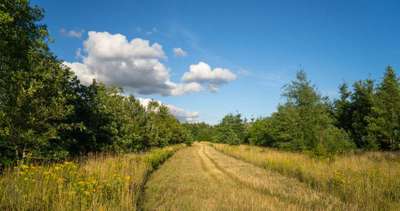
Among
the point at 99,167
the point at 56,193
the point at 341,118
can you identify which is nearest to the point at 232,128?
the point at 341,118

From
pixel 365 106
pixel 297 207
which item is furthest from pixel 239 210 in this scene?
pixel 365 106

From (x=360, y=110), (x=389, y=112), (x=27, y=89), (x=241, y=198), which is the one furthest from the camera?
(x=360, y=110)

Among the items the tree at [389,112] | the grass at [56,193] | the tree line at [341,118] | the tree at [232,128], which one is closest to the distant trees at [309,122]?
the tree line at [341,118]

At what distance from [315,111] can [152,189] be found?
12.8 m

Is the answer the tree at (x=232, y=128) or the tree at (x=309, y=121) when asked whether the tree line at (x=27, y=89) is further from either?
the tree at (x=232, y=128)

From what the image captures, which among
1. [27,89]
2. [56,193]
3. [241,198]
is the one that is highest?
[27,89]

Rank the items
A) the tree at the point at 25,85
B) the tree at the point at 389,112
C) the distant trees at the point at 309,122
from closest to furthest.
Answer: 1. the tree at the point at 25,85
2. the distant trees at the point at 309,122
3. the tree at the point at 389,112

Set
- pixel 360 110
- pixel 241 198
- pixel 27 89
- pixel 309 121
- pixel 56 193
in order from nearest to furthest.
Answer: pixel 56 193, pixel 241 198, pixel 27 89, pixel 309 121, pixel 360 110

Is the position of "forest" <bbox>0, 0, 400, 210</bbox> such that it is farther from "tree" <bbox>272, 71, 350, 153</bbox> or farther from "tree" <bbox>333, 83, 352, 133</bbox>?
"tree" <bbox>333, 83, 352, 133</bbox>

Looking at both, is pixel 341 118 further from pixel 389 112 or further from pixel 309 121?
pixel 309 121

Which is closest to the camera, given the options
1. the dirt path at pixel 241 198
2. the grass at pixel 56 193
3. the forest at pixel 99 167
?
the grass at pixel 56 193

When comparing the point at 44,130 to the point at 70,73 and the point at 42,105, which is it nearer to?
the point at 42,105

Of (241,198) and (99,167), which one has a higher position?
(99,167)

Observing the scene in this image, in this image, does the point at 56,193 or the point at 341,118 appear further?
the point at 341,118
